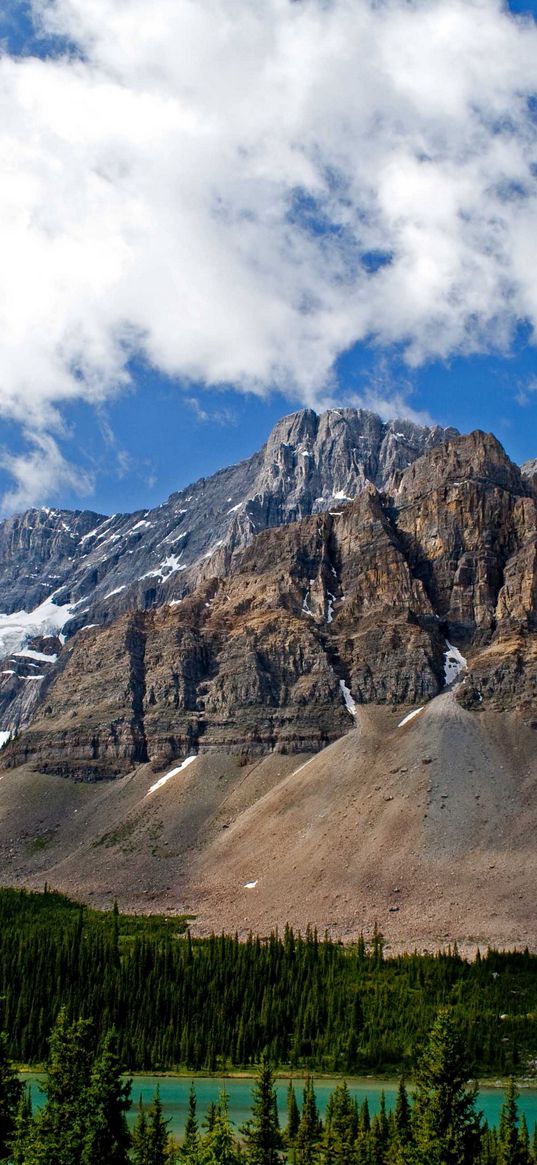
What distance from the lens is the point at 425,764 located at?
594ft

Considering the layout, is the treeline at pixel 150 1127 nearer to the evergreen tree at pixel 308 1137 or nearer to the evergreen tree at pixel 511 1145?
the evergreen tree at pixel 308 1137

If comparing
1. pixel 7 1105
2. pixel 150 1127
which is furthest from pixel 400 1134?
pixel 7 1105

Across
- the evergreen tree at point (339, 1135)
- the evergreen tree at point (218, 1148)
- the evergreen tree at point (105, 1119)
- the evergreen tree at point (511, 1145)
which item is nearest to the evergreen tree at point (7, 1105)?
the evergreen tree at point (105, 1119)

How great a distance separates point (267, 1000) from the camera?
11012 cm

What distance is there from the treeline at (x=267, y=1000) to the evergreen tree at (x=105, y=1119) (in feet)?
203

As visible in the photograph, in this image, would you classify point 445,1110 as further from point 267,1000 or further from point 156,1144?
point 267,1000

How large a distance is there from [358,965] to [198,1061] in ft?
85.1

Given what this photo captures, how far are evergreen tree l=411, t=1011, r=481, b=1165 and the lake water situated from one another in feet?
107

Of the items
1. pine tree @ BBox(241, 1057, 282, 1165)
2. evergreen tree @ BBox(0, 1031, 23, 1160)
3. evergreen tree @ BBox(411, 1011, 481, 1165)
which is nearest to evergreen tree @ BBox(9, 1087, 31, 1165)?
evergreen tree @ BBox(0, 1031, 23, 1160)

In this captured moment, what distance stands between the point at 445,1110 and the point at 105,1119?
42.3ft

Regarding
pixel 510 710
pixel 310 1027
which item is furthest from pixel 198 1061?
pixel 510 710

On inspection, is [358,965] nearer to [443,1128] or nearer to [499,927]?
[499,927]

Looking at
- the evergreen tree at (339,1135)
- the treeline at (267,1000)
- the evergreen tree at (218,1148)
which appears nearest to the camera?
the evergreen tree at (218,1148)

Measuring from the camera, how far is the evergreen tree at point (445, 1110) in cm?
3931
